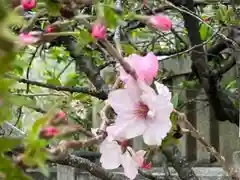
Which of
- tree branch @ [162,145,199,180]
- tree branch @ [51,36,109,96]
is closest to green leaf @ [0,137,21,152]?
tree branch @ [162,145,199,180]

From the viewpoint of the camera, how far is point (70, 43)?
1734 millimetres

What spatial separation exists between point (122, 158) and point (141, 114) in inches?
→ 4.1

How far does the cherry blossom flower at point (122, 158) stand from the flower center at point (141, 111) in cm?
8

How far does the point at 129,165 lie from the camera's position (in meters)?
0.71

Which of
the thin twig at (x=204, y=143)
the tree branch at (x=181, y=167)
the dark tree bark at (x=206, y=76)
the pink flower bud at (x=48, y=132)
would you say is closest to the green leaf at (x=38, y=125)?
the pink flower bud at (x=48, y=132)

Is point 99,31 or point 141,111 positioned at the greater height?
point 99,31

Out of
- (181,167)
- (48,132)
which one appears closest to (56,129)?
(48,132)

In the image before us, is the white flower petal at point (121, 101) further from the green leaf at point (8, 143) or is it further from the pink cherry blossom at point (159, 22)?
the green leaf at point (8, 143)

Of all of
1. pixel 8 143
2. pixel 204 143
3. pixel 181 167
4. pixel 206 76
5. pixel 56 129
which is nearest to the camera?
pixel 8 143

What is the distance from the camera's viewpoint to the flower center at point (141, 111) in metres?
0.62

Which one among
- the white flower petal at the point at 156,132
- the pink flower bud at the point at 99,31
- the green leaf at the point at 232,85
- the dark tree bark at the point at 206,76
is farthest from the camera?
the green leaf at the point at 232,85

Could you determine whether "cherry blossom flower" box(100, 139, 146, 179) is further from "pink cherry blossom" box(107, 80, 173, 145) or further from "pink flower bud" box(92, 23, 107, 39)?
"pink flower bud" box(92, 23, 107, 39)

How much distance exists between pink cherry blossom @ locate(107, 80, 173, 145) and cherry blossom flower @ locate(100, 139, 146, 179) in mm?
73

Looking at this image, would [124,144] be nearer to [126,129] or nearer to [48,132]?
[126,129]
